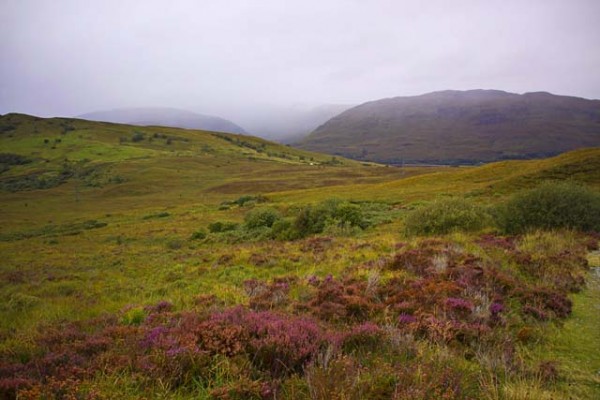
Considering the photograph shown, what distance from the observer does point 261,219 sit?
2986 centimetres

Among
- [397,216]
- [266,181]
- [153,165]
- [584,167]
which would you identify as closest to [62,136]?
[153,165]

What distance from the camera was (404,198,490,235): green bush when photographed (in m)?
16.9

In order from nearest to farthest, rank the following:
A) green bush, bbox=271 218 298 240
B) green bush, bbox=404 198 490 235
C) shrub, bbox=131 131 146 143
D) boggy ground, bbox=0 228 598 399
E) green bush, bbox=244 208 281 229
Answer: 1. boggy ground, bbox=0 228 598 399
2. green bush, bbox=404 198 490 235
3. green bush, bbox=271 218 298 240
4. green bush, bbox=244 208 281 229
5. shrub, bbox=131 131 146 143

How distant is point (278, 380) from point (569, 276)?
7.43 m

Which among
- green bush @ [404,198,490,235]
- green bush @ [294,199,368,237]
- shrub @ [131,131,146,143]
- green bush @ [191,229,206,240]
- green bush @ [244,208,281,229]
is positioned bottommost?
green bush @ [191,229,206,240]

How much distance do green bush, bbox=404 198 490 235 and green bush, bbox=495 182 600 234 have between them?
2069 mm

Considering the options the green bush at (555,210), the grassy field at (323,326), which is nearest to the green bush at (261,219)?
the grassy field at (323,326)

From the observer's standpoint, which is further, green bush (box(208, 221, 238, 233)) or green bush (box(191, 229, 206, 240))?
green bush (box(208, 221, 238, 233))

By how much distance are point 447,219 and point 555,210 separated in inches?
169

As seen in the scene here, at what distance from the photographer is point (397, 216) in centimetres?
2933

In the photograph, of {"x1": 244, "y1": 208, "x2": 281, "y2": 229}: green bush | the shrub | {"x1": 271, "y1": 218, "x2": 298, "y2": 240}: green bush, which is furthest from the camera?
the shrub

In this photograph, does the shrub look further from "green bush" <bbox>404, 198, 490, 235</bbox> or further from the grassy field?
"green bush" <bbox>404, 198, 490, 235</bbox>

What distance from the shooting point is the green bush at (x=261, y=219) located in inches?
1167

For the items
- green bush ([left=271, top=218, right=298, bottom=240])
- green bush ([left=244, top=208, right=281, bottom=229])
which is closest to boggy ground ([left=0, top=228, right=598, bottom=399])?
green bush ([left=271, top=218, right=298, bottom=240])
